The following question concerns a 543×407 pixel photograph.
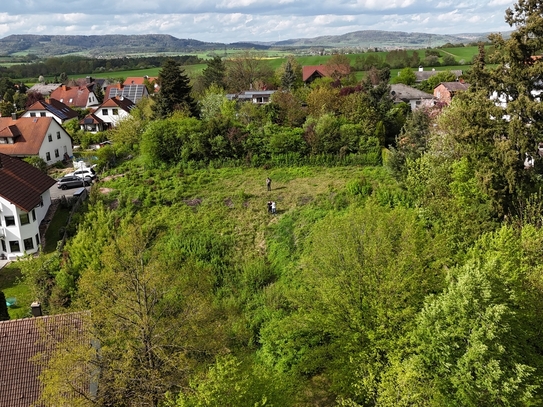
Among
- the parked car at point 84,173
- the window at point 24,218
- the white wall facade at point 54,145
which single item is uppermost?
the white wall facade at point 54,145

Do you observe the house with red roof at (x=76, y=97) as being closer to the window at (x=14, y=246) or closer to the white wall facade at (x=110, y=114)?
the white wall facade at (x=110, y=114)

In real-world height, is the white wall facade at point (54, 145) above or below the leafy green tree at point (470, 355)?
above

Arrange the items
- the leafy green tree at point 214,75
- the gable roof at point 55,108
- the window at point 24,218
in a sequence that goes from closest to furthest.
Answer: the window at point 24,218 → the gable roof at point 55,108 → the leafy green tree at point 214,75

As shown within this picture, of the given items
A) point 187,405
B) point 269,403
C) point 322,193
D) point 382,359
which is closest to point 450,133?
point 322,193

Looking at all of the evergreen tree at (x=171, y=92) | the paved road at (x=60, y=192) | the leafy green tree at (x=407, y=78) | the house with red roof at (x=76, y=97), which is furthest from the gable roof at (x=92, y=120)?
the leafy green tree at (x=407, y=78)

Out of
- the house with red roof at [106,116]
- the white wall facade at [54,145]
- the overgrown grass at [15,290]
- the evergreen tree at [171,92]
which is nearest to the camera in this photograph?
the overgrown grass at [15,290]

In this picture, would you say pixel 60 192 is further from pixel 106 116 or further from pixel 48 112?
pixel 48 112

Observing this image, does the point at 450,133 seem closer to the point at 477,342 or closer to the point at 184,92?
the point at 477,342
